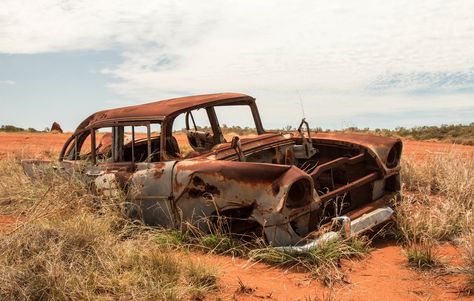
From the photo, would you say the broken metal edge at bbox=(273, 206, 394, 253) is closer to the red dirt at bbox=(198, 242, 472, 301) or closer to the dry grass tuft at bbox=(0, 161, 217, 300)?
the red dirt at bbox=(198, 242, 472, 301)

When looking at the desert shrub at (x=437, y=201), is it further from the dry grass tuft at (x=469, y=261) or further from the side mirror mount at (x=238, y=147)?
the side mirror mount at (x=238, y=147)

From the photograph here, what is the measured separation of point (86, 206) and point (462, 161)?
611 centimetres

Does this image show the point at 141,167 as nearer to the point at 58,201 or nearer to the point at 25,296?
the point at 58,201

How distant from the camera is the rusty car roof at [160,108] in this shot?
5668 mm

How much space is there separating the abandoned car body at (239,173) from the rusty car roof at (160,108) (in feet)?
0.05

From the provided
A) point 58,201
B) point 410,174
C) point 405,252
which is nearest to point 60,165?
point 58,201

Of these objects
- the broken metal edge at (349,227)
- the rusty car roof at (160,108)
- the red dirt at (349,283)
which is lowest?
the red dirt at (349,283)

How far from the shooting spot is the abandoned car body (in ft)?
14.7

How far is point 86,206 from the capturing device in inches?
222

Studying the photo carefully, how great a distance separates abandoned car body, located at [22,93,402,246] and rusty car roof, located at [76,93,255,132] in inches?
0.5

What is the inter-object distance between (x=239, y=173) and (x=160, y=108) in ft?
5.47

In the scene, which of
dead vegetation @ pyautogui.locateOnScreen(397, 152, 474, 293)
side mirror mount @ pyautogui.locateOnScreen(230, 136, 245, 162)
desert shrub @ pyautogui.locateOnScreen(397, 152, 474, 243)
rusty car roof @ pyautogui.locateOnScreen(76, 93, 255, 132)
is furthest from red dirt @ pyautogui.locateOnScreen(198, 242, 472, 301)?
rusty car roof @ pyautogui.locateOnScreen(76, 93, 255, 132)

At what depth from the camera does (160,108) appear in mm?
5758

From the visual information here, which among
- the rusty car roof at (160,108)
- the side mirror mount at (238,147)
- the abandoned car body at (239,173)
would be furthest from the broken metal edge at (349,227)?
the rusty car roof at (160,108)
